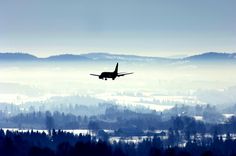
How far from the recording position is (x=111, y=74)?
173375 millimetres
